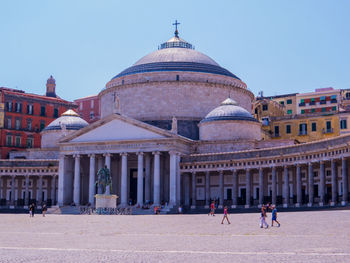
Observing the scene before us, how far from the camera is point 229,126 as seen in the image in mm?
78125

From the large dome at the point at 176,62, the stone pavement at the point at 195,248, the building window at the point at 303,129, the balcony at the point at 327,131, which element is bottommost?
the stone pavement at the point at 195,248

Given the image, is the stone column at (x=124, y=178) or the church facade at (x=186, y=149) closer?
the church facade at (x=186, y=149)

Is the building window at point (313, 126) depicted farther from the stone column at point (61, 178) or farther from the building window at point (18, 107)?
the building window at point (18, 107)

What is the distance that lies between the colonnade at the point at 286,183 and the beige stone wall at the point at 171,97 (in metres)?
13.5

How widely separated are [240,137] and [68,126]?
27184mm

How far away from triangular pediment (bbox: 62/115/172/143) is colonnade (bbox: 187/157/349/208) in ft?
22.4

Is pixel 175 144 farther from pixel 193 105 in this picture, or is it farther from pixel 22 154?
pixel 22 154

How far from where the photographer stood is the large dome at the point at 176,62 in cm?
8906

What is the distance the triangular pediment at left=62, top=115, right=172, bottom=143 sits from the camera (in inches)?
2923

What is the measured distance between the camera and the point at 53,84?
117 metres

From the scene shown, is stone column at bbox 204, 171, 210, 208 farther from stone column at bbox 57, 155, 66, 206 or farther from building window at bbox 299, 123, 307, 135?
building window at bbox 299, 123, 307, 135

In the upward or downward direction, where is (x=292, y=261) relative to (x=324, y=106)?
downward

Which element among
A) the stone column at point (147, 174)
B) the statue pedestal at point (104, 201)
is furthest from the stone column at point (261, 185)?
the statue pedestal at point (104, 201)

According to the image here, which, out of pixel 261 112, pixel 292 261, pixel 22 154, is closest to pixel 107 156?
pixel 22 154
